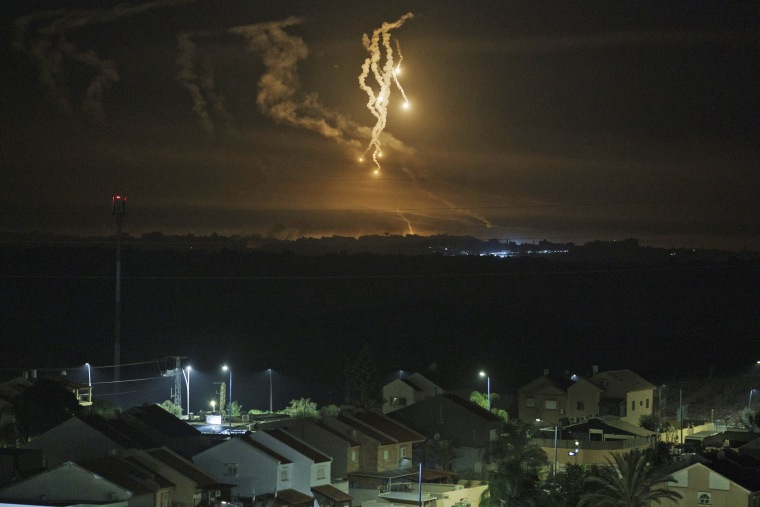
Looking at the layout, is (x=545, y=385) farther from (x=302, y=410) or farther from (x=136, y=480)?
(x=136, y=480)

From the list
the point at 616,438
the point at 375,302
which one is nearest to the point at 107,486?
the point at 616,438

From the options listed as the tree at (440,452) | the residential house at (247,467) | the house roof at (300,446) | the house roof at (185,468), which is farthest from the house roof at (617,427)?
the house roof at (185,468)

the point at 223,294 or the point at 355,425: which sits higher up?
the point at 223,294

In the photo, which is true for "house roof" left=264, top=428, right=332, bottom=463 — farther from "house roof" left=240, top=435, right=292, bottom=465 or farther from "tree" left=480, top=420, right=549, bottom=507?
"tree" left=480, top=420, right=549, bottom=507

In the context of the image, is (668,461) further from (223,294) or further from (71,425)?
(223,294)

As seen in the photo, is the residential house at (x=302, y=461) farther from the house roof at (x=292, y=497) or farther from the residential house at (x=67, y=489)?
the residential house at (x=67, y=489)

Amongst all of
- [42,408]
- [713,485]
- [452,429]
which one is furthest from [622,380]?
[42,408]

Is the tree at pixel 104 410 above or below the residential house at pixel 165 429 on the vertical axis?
above
